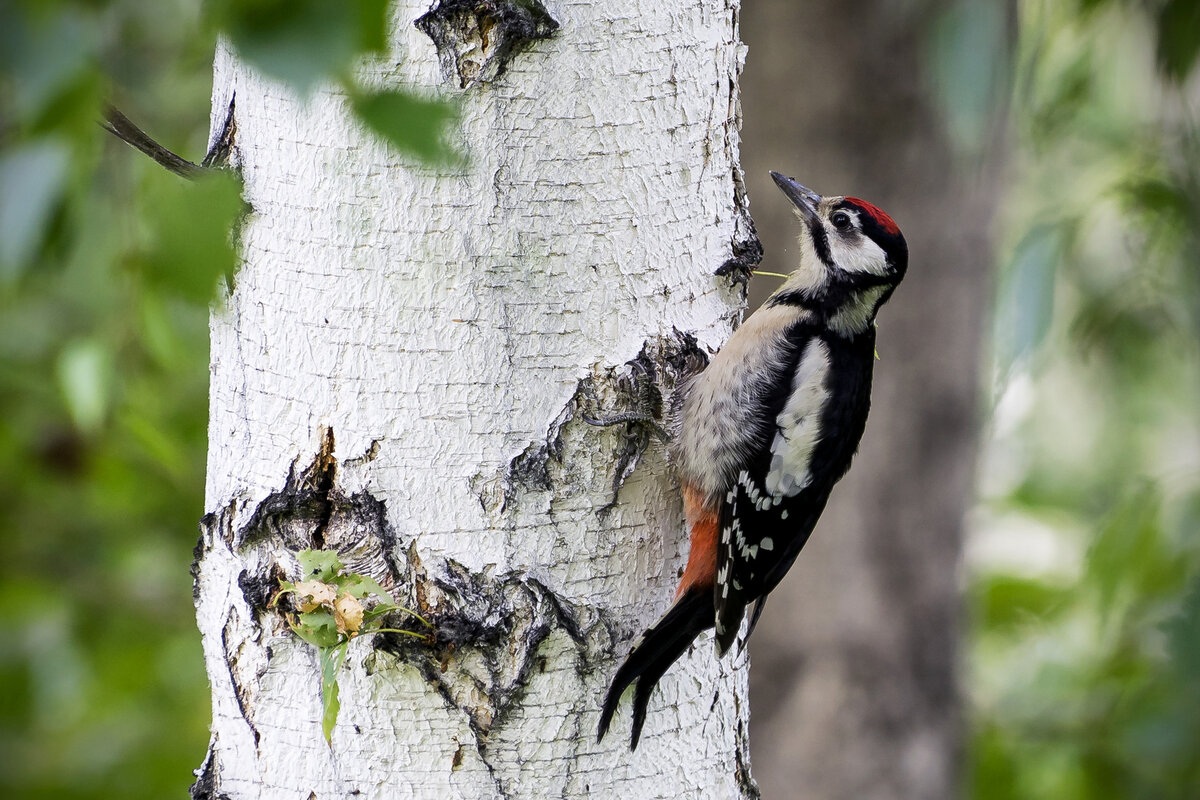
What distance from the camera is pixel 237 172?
1.09 metres

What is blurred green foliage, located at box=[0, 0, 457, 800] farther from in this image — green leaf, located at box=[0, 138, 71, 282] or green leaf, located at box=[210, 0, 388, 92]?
green leaf, located at box=[210, 0, 388, 92]

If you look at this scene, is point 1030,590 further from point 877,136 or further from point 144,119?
point 144,119

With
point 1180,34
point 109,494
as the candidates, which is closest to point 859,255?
point 1180,34

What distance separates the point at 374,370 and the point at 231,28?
46 cm

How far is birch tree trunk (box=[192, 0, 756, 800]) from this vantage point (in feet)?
3.43

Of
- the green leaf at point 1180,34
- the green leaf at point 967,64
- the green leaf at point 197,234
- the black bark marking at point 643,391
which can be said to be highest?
the green leaf at point 1180,34

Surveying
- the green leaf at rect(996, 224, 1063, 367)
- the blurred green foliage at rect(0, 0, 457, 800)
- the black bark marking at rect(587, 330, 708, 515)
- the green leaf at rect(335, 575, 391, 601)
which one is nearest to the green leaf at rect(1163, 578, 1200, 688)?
the green leaf at rect(996, 224, 1063, 367)

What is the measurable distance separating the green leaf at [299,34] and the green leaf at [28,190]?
0.38 metres

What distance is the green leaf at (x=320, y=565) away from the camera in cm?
101

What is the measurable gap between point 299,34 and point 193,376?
1971 mm

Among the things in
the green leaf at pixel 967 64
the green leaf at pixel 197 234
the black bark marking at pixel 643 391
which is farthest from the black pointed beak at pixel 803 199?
the green leaf at pixel 197 234

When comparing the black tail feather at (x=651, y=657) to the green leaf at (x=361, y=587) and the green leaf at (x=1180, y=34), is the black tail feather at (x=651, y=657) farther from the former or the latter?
the green leaf at (x=1180, y=34)

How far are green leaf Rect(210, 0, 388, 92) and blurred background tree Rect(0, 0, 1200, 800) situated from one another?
0.19 meters

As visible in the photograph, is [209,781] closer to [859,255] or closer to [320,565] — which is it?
[320,565]
